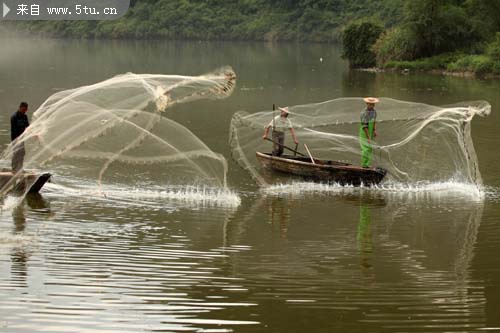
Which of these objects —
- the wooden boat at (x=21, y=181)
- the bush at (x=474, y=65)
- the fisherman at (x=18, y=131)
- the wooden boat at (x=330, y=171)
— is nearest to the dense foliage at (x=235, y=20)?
the bush at (x=474, y=65)

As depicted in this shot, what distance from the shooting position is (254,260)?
11.8 m

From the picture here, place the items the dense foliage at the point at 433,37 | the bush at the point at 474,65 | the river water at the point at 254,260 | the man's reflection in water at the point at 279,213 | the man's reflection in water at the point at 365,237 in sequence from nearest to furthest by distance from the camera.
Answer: the river water at the point at 254,260 < the man's reflection in water at the point at 365,237 < the man's reflection in water at the point at 279,213 < the bush at the point at 474,65 < the dense foliage at the point at 433,37

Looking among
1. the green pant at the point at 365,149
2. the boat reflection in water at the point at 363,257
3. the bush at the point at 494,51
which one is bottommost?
the boat reflection in water at the point at 363,257

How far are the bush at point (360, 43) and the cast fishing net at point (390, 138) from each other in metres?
39.6

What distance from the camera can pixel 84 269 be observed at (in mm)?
11008

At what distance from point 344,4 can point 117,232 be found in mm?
94688

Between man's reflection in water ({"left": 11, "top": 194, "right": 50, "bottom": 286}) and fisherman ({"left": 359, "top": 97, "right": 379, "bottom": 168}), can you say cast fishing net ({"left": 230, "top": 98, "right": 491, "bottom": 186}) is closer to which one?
fisherman ({"left": 359, "top": 97, "right": 379, "bottom": 168})

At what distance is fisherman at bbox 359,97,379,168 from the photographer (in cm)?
1705

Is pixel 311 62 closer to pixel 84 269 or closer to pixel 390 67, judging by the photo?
pixel 390 67

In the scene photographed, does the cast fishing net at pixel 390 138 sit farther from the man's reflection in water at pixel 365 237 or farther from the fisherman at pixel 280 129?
the man's reflection in water at pixel 365 237

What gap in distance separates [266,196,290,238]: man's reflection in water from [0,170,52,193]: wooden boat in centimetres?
364

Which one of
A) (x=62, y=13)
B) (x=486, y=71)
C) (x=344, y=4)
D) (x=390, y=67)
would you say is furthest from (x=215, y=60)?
(x=62, y=13)

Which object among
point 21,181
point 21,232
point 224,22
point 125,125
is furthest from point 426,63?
point 224,22

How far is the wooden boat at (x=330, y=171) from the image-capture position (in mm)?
16688
